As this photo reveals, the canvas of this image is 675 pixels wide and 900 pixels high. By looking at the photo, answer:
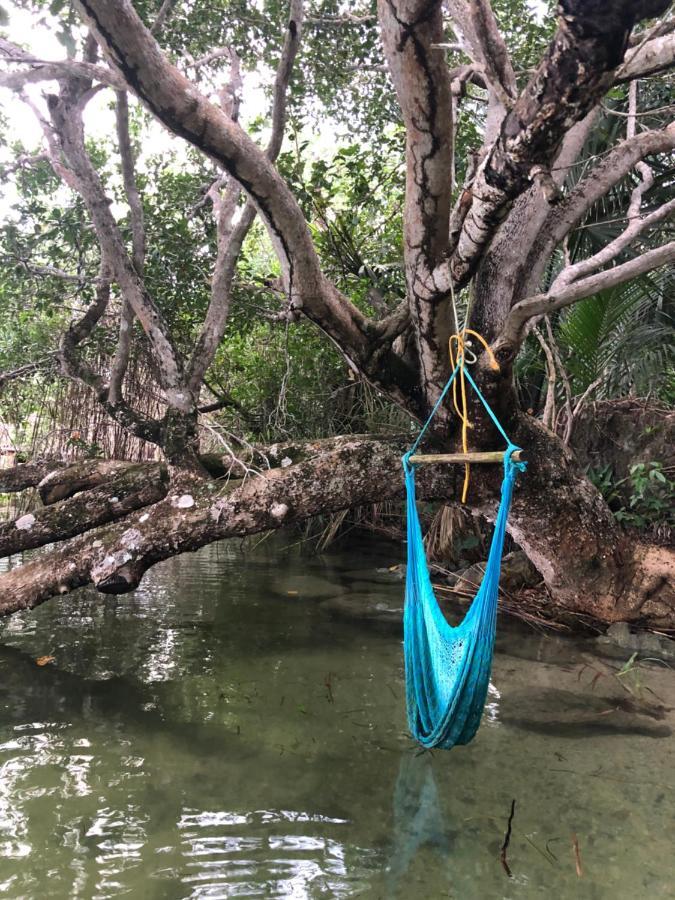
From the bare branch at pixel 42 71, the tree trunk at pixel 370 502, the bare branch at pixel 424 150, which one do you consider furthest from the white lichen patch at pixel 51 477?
the bare branch at pixel 424 150

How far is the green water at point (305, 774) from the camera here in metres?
1.41

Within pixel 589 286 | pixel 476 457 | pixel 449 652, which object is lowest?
pixel 449 652

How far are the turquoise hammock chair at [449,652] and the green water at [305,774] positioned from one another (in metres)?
0.22

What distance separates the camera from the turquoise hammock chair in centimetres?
161

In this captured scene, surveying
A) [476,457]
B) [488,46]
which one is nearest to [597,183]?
[488,46]

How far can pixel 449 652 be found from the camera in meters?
1.75

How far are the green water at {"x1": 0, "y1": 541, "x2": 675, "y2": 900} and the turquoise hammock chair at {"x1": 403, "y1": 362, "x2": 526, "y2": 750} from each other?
8.6 inches

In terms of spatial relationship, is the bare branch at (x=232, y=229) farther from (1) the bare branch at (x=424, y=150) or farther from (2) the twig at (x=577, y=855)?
(2) the twig at (x=577, y=855)

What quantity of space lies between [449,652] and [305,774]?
565 millimetres

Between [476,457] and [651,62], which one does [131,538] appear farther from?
[651,62]

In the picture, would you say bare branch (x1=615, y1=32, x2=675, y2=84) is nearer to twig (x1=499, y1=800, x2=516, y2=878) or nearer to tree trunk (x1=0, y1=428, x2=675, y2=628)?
tree trunk (x1=0, y1=428, x2=675, y2=628)

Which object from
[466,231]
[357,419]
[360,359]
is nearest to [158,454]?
[357,419]

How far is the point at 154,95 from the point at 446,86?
90 cm

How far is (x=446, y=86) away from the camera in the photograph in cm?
187
